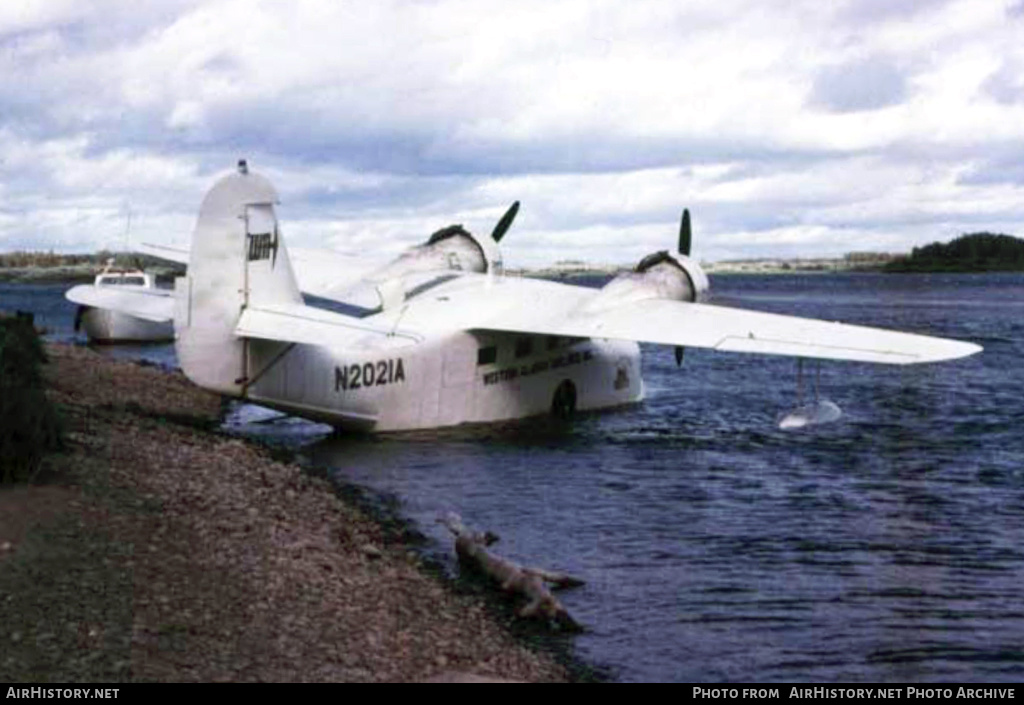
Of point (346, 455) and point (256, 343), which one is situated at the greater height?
point (256, 343)

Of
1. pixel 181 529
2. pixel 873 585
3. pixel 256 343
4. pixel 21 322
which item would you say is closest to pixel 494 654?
pixel 181 529

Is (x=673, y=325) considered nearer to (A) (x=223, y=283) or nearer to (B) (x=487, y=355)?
(B) (x=487, y=355)

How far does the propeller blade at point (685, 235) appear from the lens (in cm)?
2777

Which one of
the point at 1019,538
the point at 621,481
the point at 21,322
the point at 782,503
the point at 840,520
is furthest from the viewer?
the point at 21,322

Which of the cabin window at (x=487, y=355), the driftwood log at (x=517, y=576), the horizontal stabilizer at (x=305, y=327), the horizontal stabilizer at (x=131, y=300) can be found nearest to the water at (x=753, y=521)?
the driftwood log at (x=517, y=576)

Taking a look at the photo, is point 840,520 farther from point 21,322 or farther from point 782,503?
point 21,322

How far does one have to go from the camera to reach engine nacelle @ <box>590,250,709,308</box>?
25.4 m

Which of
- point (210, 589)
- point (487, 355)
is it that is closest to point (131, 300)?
point (487, 355)

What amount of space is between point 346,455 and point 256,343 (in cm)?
257

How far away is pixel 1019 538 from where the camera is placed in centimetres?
1569

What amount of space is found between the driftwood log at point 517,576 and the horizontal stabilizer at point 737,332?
7.59m

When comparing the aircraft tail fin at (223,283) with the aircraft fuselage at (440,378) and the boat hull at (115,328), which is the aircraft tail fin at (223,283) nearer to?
the aircraft fuselage at (440,378)

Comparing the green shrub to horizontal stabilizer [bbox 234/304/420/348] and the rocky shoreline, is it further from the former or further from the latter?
horizontal stabilizer [bbox 234/304/420/348]

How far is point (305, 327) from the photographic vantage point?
19438mm
